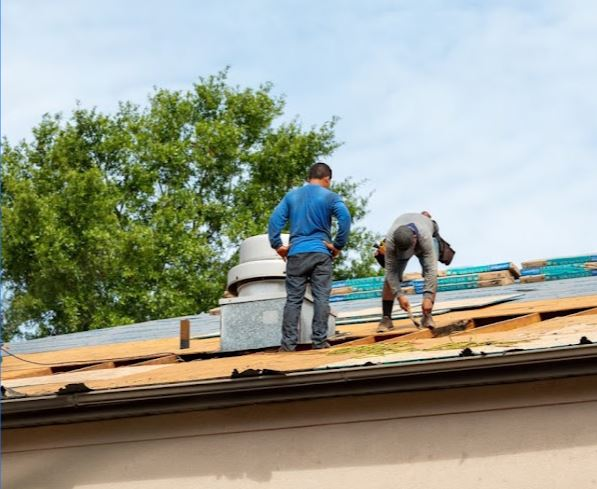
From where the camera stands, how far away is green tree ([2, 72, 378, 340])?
113ft

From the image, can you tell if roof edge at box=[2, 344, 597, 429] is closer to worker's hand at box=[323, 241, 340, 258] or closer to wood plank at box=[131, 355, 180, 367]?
wood plank at box=[131, 355, 180, 367]

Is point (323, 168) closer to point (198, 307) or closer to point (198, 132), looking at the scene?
point (198, 307)

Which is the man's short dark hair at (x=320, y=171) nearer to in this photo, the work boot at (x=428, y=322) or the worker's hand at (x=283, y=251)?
the worker's hand at (x=283, y=251)

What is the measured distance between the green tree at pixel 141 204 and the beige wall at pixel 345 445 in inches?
931

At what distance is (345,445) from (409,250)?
349cm

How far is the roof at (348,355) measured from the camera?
8422 mm

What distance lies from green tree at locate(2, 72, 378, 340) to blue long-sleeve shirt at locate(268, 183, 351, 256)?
72.8ft

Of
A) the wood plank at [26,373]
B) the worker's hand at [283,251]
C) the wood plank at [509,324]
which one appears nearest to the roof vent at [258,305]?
the worker's hand at [283,251]

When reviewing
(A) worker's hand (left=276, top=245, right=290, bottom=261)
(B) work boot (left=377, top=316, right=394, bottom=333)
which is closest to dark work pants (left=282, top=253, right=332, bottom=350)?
(A) worker's hand (left=276, top=245, right=290, bottom=261)

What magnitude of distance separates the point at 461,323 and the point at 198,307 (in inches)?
910

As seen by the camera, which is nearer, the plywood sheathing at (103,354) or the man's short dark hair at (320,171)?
the man's short dark hair at (320,171)

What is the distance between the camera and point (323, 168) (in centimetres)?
1129

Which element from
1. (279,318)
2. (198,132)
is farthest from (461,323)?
(198,132)

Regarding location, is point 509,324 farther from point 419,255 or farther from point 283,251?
point 283,251
